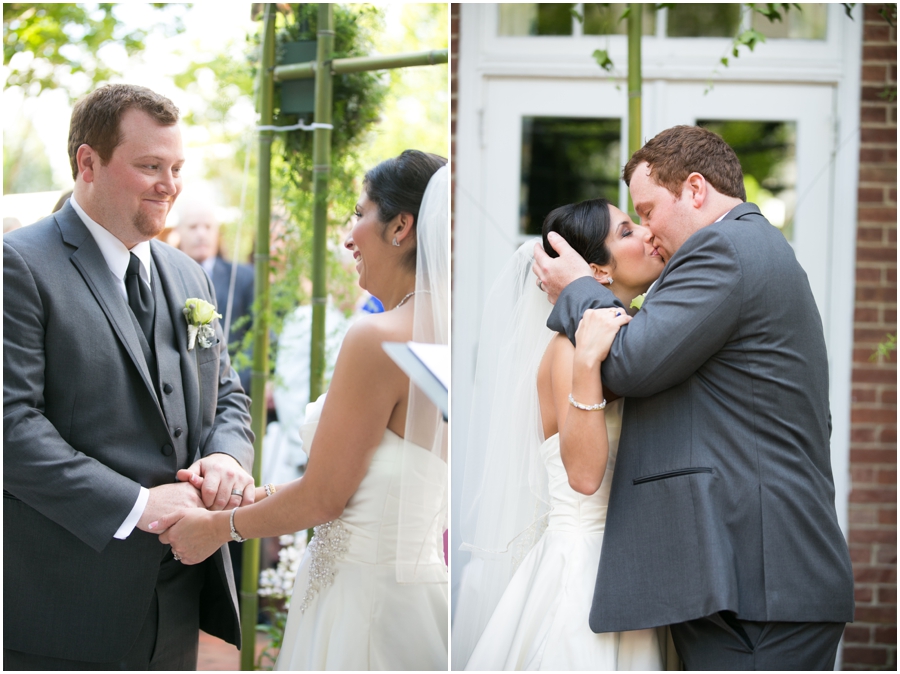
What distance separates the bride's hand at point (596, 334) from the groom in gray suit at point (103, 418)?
3.58ft

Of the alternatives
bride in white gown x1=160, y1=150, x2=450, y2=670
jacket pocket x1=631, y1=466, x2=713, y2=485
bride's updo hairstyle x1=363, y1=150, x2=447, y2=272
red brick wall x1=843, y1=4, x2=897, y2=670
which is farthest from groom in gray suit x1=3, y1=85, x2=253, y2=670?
red brick wall x1=843, y1=4, x2=897, y2=670

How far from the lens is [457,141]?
3.80 m

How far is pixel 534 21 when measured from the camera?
3.81 m

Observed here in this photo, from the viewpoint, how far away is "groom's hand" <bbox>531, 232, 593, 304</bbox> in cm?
215

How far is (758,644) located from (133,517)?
1.59 meters

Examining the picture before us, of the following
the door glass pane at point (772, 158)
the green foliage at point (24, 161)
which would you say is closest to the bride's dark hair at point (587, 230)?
the door glass pane at point (772, 158)

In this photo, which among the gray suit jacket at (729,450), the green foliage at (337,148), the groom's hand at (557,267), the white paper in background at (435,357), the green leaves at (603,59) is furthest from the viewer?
the green leaves at (603,59)

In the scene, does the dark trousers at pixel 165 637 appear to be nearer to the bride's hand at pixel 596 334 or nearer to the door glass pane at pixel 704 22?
the bride's hand at pixel 596 334

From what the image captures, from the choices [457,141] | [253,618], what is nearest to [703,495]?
[253,618]

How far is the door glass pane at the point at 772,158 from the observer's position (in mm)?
3779

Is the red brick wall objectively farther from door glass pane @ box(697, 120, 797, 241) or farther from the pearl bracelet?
the pearl bracelet

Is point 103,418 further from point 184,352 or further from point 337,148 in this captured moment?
point 337,148

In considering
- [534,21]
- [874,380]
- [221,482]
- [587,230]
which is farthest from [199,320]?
[874,380]

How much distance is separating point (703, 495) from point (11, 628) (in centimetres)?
184
